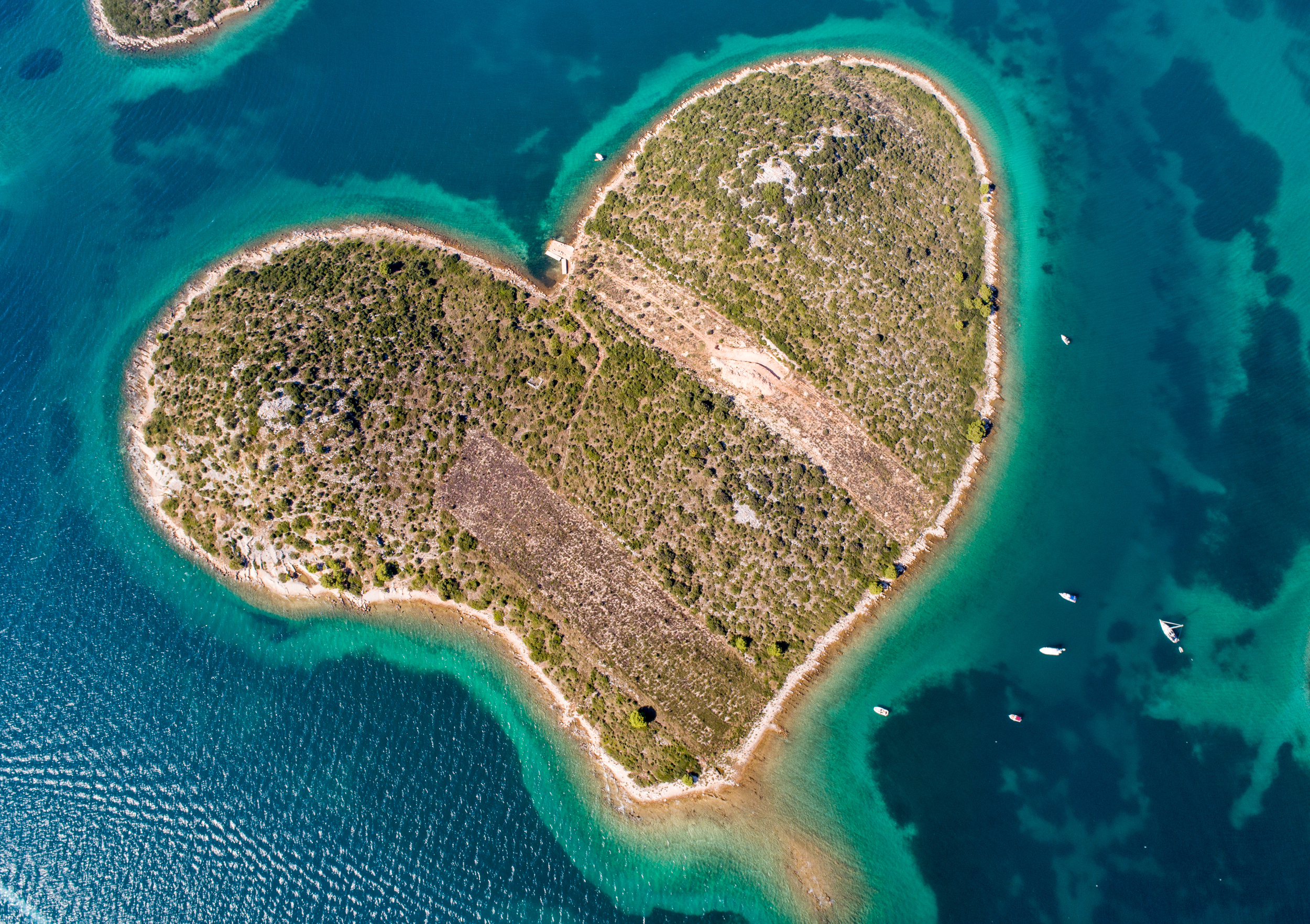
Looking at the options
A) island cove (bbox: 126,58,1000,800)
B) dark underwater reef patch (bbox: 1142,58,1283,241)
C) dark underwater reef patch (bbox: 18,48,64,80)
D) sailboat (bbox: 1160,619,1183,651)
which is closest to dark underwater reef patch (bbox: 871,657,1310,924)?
sailboat (bbox: 1160,619,1183,651)

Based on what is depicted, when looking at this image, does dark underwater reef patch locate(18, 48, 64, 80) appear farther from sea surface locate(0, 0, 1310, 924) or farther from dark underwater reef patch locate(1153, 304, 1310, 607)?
dark underwater reef patch locate(1153, 304, 1310, 607)

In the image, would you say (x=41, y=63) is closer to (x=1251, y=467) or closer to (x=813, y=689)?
(x=813, y=689)

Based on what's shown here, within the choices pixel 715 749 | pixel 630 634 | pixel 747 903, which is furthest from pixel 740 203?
pixel 747 903

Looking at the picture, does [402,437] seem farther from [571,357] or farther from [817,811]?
[817,811]

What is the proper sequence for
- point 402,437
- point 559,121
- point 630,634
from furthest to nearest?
point 559,121
point 402,437
point 630,634

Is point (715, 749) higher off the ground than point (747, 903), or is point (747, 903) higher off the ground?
point (715, 749)
